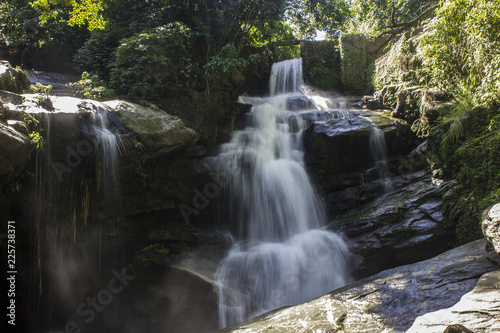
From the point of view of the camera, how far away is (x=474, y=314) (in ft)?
9.09

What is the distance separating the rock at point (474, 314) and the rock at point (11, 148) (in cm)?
520

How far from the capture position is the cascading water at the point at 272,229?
5.82m

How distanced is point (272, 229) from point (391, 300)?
13.4 feet

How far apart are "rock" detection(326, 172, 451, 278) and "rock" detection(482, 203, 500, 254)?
233 centimetres

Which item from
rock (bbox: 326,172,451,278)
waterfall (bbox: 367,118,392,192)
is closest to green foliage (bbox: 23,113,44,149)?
rock (bbox: 326,172,451,278)

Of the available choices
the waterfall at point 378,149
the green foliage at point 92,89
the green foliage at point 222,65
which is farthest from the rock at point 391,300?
the green foliage at point 222,65

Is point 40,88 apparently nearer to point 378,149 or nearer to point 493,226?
point 493,226

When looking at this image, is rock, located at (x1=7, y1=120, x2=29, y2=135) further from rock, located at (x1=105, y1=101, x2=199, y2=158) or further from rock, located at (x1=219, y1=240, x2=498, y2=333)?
rock, located at (x1=219, y1=240, x2=498, y2=333)

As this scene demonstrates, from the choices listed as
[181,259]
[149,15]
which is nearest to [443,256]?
[181,259]

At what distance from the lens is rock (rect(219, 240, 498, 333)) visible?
3.38m

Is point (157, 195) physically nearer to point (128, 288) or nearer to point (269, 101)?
point (128, 288)

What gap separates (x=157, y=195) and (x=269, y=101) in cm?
758

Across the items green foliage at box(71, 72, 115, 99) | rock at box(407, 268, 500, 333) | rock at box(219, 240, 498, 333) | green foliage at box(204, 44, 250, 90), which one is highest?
green foliage at box(204, 44, 250, 90)

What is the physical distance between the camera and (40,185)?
5.34 meters
